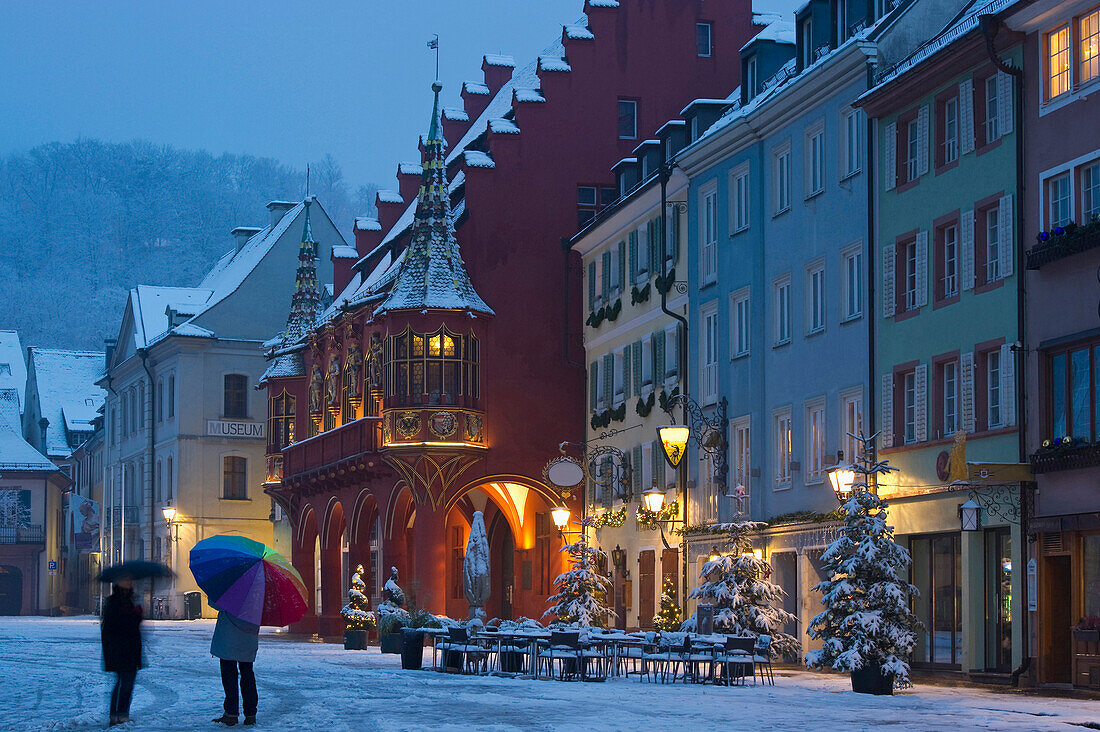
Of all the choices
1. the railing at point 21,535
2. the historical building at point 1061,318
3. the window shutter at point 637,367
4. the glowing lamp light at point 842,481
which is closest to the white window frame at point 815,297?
the glowing lamp light at point 842,481

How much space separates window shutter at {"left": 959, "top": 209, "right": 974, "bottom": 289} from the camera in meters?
30.7

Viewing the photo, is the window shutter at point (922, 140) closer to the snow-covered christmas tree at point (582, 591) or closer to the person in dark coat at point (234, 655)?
the snow-covered christmas tree at point (582, 591)

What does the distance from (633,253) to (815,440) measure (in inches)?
473

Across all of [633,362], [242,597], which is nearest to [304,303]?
[633,362]

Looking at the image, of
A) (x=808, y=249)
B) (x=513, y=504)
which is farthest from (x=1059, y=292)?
(x=513, y=504)

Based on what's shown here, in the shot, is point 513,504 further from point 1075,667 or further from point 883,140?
point 1075,667

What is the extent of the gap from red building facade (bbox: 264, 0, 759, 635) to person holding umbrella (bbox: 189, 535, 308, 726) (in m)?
29.9

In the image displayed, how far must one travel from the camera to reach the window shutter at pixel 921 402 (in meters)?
32.0

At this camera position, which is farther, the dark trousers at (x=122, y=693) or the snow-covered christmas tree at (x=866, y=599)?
the snow-covered christmas tree at (x=866, y=599)

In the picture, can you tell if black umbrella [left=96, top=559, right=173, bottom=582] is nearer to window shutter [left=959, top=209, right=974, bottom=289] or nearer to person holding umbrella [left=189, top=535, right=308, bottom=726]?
person holding umbrella [left=189, top=535, right=308, bottom=726]

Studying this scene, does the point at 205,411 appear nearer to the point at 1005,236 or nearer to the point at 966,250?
the point at 966,250

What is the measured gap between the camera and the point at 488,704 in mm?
23312

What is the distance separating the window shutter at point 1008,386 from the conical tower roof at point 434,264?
23.2 m

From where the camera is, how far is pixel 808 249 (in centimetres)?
3703
